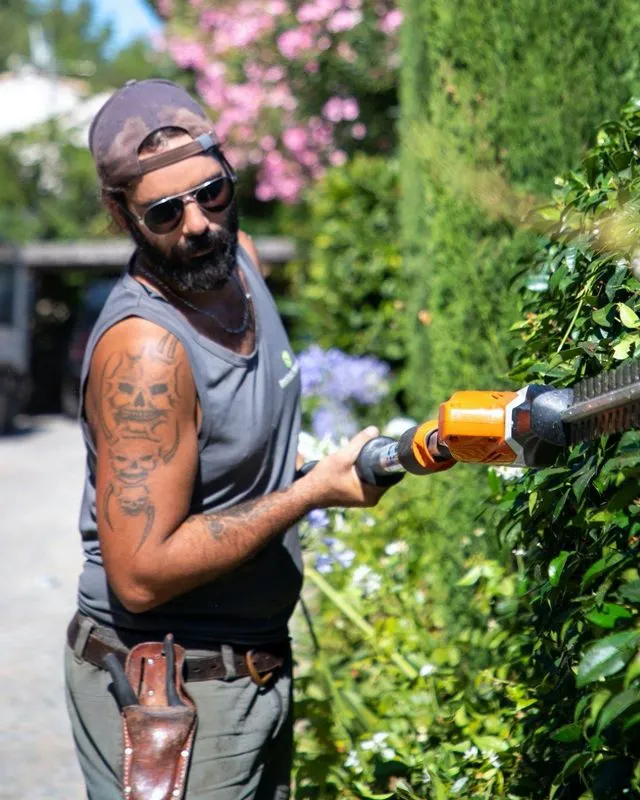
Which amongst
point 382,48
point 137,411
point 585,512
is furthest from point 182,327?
point 382,48

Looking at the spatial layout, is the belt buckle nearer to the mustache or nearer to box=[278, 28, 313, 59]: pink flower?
the mustache

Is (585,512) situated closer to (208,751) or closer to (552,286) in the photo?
(552,286)

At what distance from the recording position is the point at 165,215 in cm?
253

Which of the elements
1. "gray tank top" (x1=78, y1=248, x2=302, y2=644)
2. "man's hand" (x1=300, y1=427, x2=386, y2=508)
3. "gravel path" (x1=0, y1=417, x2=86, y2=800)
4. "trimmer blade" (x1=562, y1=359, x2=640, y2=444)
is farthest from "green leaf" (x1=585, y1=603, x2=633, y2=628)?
"gravel path" (x1=0, y1=417, x2=86, y2=800)

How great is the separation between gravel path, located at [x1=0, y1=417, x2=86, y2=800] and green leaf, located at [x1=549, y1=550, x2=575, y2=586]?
3048mm

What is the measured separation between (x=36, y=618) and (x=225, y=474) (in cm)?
470

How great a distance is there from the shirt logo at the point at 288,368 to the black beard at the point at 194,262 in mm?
243

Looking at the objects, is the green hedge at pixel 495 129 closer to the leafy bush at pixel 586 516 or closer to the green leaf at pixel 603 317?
the leafy bush at pixel 586 516

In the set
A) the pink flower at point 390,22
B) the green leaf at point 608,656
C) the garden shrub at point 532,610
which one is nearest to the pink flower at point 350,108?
the pink flower at point 390,22

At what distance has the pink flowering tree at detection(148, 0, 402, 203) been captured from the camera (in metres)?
9.97

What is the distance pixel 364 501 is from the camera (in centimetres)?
238

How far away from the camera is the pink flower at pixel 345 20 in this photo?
990 centimetres

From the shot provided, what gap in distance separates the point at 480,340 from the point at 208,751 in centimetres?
204

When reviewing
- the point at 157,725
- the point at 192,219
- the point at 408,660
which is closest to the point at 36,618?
the point at 408,660
